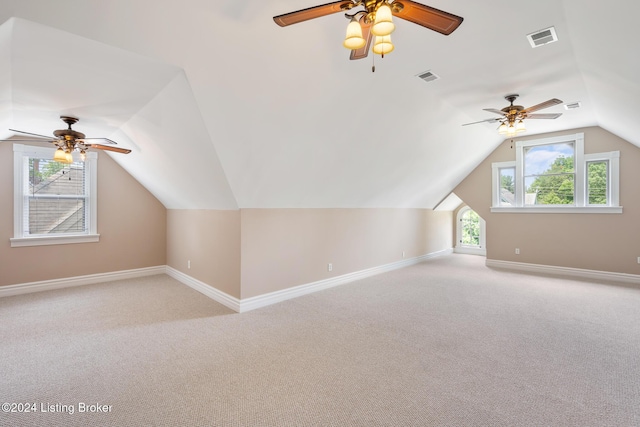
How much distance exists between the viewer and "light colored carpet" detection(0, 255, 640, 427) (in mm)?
1993

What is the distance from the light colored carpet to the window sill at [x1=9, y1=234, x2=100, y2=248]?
0.90m

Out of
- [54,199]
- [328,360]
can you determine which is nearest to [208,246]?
[328,360]

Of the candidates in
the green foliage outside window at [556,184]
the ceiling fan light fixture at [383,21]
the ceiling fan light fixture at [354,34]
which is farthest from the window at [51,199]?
the green foliage outside window at [556,184]

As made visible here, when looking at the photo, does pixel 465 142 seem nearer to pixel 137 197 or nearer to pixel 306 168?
pixel 306 168

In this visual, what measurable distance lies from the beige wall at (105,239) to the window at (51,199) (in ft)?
0.30

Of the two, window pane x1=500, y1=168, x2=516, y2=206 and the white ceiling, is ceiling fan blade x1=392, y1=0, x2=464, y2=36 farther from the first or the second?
window pane x1=500, y1=168, x2=516, y2=206

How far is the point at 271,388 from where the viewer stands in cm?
225

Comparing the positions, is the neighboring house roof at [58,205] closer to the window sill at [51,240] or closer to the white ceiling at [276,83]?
the window sill at [51,240]

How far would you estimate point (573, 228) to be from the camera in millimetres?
5973

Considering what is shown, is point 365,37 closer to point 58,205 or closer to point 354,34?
point 354,34

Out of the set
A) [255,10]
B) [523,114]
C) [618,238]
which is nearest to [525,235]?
[618,238]

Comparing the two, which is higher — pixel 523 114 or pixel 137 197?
pixel 523 114

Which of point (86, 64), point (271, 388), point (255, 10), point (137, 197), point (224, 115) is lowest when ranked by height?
point (271, 388)

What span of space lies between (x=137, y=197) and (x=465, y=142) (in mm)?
6494
